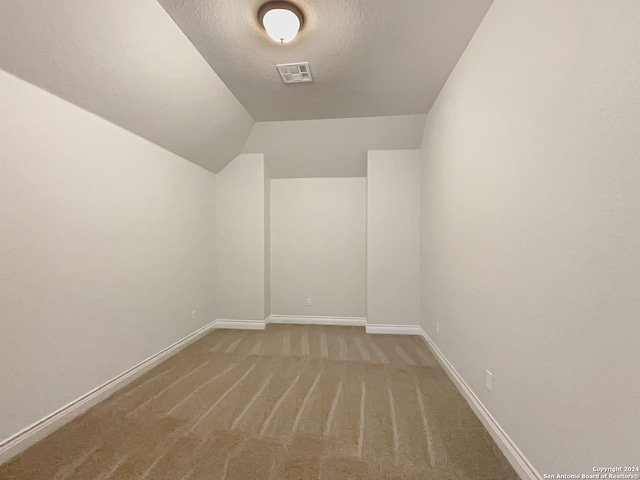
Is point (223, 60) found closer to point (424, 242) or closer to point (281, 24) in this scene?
point (281, 24)

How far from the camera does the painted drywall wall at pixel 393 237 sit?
3.90 meters

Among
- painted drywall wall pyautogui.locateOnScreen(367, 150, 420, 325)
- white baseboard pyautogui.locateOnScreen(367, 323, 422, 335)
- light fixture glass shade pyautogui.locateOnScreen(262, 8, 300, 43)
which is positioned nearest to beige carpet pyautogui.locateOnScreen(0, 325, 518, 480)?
white baseboard pyautogui.locateOnScreen(367, 323, 422, 335)

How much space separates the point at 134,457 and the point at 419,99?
3.80m

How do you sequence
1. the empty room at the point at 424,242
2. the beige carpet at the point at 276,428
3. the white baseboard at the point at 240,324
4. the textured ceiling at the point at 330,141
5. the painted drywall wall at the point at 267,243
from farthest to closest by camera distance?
1. the painted drywall wall at the point at 267,243
2. the white baseboard at the point at 240,324
3. the textured ceiling at the point at 330,141
4. the beige carpet at the point at 276,428
5. the empty room at the point at 424,242

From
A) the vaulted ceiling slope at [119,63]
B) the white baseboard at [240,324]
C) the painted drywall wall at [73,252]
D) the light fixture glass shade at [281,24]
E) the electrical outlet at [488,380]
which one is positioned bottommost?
the white baseboard at [240,324]

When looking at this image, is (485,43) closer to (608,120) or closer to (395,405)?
(608,120)

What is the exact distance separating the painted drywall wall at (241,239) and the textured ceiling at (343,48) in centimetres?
112

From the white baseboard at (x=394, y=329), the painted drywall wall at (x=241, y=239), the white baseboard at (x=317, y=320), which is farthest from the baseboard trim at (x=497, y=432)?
the painted drywall wall at (x=241, y=239)

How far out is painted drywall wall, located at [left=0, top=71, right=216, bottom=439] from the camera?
1.64 meters

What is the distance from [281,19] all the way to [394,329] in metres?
3.60

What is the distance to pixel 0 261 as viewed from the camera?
1.57 meters

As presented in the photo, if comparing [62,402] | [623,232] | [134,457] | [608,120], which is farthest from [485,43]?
[62,402]

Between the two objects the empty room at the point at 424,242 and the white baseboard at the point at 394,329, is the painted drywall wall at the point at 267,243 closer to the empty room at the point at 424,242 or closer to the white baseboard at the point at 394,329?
the empty room at the point at 424,242

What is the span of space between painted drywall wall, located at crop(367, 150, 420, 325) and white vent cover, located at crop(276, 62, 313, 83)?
5.17 feet
